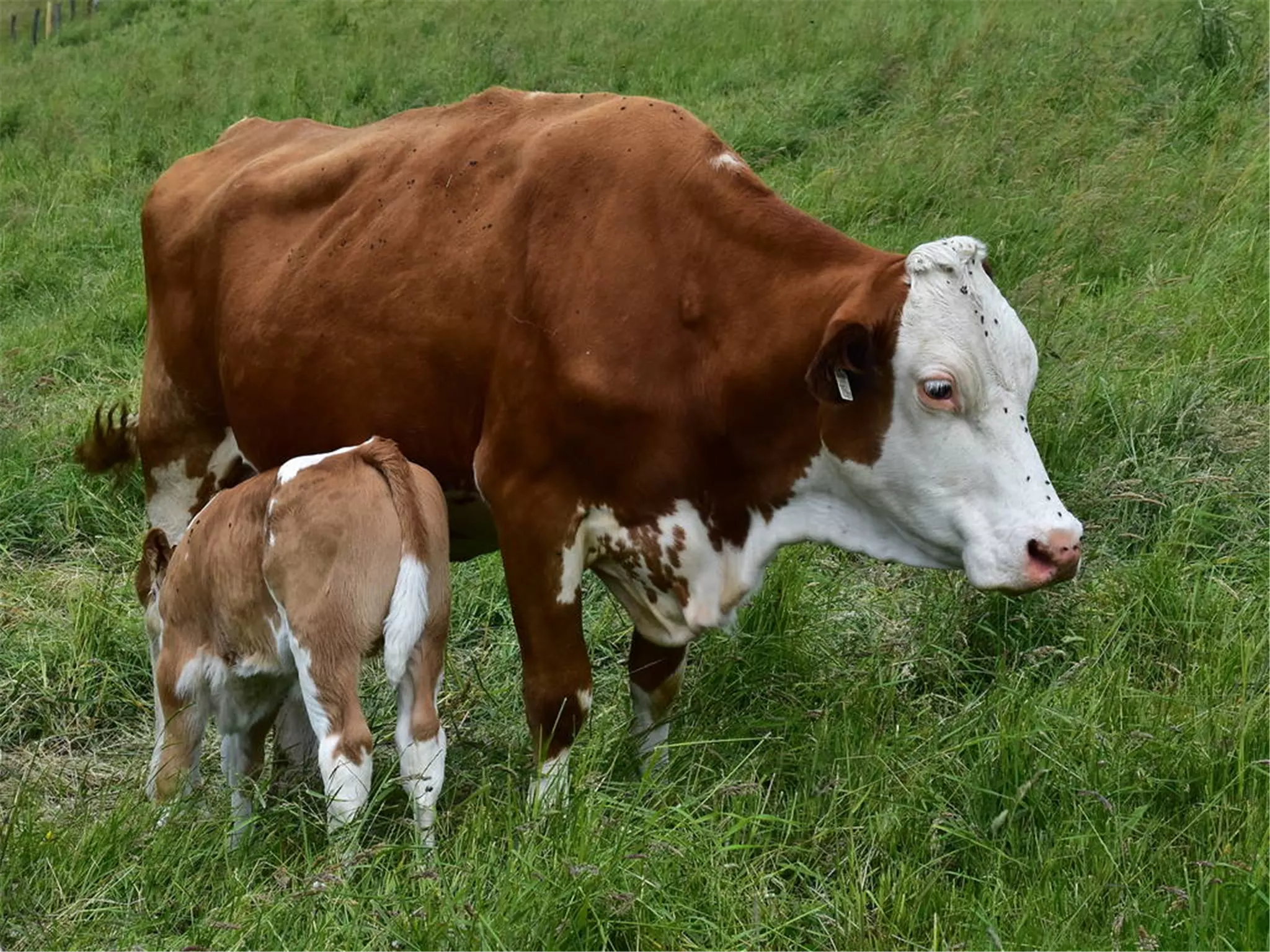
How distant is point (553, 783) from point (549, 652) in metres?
0.35

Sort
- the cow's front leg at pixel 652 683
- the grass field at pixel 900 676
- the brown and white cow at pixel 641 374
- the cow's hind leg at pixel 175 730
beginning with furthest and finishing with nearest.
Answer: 1. the cow's front leg at pixel 652 683
2. the cow's hind leg at pixel 175 730
3. the brown and white cow at pixel 641 374
4. the grass field at pixel 900 676

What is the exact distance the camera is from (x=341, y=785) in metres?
3.26

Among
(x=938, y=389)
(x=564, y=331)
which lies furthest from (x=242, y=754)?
(x=938, y=389)

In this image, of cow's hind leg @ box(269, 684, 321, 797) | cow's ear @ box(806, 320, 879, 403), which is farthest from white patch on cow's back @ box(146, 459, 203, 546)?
cow's ear @ box(806, 320, 879, 403)

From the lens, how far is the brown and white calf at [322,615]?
10.9ft

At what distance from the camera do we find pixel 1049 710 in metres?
3.63

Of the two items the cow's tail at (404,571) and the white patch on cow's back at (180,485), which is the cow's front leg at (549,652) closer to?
the cow's tail at (404,571)

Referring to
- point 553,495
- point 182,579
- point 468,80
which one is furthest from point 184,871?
point 468,80

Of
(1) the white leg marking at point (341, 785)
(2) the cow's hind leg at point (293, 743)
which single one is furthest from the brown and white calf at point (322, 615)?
(2) the cow's hind leg at point (293, 743)

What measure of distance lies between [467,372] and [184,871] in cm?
137

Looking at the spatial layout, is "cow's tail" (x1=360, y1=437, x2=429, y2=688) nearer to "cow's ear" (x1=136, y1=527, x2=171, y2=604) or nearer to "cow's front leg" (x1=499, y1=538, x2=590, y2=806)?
"cow's front leg" (x1=499, y1=538, x2=590, y2=806)

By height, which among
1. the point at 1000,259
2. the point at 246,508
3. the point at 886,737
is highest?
→ the point at 246,508

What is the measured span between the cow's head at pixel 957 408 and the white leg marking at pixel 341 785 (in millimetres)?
1304

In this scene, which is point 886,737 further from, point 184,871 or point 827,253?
point 184,871
